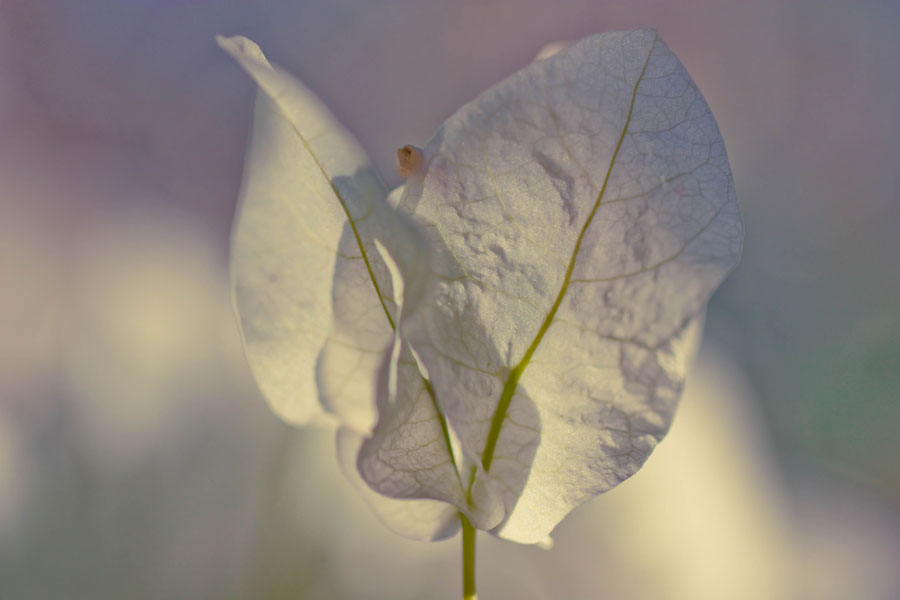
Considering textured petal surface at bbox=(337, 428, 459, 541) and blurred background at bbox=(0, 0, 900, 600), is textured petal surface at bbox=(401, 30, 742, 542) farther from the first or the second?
blurred background at bbox=(0, 0, 900, 600)

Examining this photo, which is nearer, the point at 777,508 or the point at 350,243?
the point at 350,243

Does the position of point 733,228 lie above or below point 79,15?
below

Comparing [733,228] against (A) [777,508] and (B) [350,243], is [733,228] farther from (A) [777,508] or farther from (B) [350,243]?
(A) [777,508]

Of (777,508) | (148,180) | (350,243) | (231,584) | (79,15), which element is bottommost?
(231,584)

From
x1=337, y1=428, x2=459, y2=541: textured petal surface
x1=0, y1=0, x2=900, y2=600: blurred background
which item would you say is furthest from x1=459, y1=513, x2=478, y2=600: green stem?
x1=0, y1=0, x2=900, y2=600: blurred background

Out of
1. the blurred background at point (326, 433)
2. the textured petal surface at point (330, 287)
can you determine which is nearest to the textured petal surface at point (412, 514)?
the textured petal surface at point (330, 287)

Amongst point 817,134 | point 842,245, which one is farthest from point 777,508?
point 817,134

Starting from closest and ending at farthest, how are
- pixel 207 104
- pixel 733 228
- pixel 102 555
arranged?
pixel 733 228, pixel 102 555, pixel 207 104

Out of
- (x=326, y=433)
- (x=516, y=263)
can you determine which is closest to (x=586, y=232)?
(x=516, y=263)
